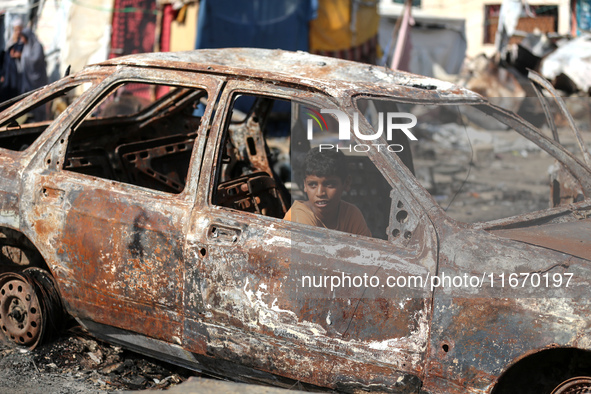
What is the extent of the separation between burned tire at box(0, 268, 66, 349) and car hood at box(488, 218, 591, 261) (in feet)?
7.23

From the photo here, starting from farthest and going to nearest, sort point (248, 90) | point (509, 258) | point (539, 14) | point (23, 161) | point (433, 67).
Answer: point (539, 14)
point (433, 67)
point (23, 161)
point (248, 90)
point (509, 258)

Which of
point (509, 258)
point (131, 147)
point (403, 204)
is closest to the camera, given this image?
point (509, 258)

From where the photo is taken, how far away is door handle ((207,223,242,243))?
8.63 feet

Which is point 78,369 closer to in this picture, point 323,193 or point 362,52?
point 323,193

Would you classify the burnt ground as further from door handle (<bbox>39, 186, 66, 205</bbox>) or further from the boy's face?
the boy's face

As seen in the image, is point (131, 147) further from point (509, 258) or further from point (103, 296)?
point (509, 258)

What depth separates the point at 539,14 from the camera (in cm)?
1914

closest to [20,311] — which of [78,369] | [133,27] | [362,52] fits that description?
[78,369]

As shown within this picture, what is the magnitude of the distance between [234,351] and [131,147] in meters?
2.04

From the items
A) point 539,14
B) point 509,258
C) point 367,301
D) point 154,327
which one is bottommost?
point 154,327

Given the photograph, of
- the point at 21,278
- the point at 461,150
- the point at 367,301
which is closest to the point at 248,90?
the point at 367,301

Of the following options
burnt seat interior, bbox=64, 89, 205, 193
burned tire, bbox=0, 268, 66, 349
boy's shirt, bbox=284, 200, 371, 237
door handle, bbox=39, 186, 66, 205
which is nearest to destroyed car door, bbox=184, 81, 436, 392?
boy's shirt, bbox=284, 200, 371, 237

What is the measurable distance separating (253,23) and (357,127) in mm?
7227

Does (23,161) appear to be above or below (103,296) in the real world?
above
